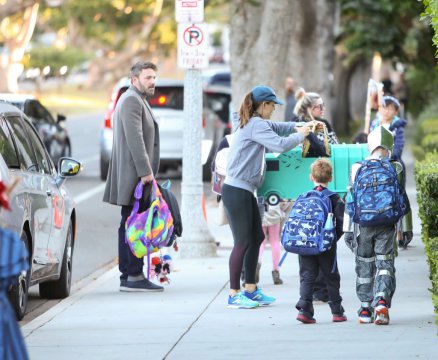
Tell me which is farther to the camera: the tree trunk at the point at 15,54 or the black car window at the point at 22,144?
the tree trunk at the point at 15,54

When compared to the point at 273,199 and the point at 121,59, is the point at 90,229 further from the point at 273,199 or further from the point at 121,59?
the point at 121,59

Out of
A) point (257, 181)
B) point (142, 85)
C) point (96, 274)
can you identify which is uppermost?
point (142, 85)

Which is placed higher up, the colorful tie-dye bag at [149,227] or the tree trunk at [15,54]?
the tree trunk at [15,54]

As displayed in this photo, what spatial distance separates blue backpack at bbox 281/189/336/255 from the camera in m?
9.27

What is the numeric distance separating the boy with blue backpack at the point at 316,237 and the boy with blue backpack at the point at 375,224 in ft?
0.52

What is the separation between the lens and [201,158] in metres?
14.2

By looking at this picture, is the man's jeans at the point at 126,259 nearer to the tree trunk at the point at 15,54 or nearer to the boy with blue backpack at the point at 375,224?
the boy with blue backpack at the point at 375,224

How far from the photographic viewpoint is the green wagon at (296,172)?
11.0 m

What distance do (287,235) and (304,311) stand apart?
54 cm

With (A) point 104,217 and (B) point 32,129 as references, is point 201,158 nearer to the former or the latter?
(B) point 32,129

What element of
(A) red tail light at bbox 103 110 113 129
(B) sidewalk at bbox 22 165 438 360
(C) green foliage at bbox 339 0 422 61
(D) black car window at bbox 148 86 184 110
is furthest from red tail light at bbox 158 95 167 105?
(B) sidewalk at bbox 22 165 438 360

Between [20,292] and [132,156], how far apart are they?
77.8 inches

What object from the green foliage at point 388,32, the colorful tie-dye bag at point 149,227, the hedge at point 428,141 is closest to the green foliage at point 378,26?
the green foliage at point 388,32

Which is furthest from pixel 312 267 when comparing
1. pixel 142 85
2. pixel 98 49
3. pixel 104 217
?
pixel 98 49
